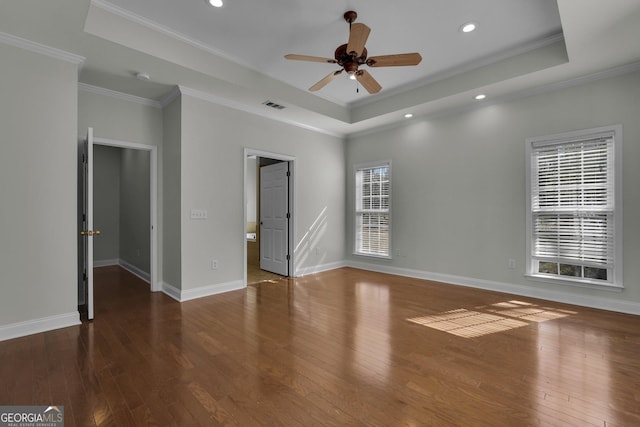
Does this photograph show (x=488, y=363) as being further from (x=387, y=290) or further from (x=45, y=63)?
(x=45, y=63)

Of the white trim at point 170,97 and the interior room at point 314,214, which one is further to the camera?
the white trim at point 170,97

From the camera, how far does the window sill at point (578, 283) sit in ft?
11.9

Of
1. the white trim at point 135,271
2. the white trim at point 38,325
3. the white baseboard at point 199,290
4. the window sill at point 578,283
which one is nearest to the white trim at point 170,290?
the white baseboard at point 199,290

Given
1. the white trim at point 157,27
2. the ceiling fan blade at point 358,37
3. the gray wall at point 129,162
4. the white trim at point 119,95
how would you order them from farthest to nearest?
the gray wall at point 129,162, the white trim at point 119,95, the white trim at point 157,27, the ceiling fan blade at point 358,37

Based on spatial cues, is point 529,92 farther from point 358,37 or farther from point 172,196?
point 172,196

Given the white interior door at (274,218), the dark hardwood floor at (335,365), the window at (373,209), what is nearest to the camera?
the dark hardwood floor at (335,365)

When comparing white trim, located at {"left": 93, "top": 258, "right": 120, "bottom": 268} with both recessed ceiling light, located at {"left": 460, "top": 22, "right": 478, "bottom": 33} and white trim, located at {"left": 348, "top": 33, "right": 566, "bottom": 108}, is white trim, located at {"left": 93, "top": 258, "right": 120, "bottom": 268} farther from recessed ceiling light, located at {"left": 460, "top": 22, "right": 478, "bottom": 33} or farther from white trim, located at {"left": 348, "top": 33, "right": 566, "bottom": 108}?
recessed ceiling light, located at {"left": 460, "top": 22, "right": 478, "bottom": 33}

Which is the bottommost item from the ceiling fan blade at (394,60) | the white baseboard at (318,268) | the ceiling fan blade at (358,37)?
the white baseboard at (318,268)

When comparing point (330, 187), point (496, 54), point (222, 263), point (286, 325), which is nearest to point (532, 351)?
point (286, 325)

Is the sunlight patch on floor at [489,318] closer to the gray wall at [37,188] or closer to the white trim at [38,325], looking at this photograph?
the white trim at [38,325]

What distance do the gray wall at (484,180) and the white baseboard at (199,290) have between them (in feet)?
9.28

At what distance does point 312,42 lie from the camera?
11.6 feet

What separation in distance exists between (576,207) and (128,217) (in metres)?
7.45

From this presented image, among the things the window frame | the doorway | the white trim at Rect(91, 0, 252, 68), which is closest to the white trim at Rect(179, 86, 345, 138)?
the white trim at Rect(91, 0, 252, 68)
